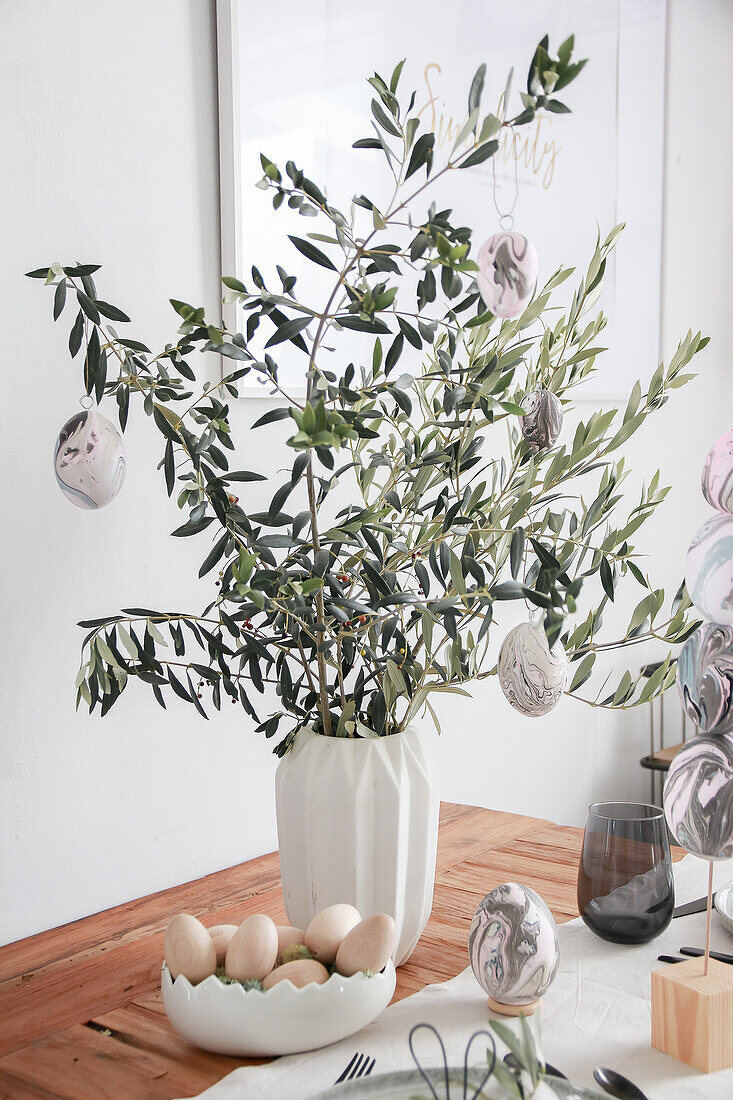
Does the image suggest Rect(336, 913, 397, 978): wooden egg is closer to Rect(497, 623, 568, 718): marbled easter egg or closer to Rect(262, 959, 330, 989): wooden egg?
Rect(262, 959, 330, 989): wooden egg

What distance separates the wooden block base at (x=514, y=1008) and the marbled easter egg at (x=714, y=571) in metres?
0.32

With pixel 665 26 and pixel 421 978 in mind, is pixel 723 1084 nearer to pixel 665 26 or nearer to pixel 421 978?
pixel 421 978

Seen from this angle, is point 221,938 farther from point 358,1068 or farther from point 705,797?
point 705,797

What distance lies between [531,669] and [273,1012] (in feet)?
1.06

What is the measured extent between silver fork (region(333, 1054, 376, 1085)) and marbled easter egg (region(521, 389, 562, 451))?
487 mm

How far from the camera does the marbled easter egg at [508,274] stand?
2.39ft

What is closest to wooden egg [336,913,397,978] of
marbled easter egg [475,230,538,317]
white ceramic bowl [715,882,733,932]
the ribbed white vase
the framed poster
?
the ribbed white vase

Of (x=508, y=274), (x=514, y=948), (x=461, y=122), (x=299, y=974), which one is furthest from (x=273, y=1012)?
(x=461, y=122)

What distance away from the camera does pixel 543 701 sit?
852mm

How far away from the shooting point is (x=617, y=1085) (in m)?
0.67

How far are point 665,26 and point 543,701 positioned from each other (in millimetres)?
1619

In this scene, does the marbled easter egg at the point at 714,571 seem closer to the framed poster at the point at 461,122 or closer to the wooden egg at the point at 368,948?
the wooden egg at the point at 368,948

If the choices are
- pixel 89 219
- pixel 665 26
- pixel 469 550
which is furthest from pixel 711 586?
pixel 665 26

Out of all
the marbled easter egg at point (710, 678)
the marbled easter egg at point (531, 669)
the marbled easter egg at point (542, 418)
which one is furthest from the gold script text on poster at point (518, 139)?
the marbled easter egg at point (710, 678)
